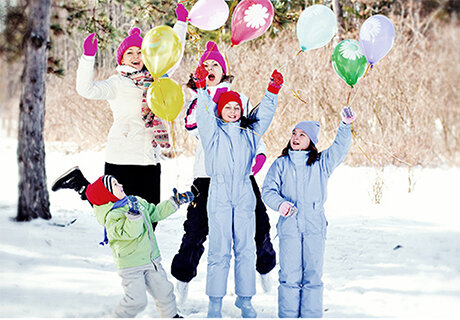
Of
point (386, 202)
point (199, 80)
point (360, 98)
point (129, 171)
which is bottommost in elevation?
point (386, 202)

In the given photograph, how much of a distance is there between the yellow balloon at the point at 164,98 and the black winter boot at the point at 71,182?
2.17 ft

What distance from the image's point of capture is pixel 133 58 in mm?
3117

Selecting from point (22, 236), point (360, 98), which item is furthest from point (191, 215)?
point (360, 98)

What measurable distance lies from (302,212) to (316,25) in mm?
1252

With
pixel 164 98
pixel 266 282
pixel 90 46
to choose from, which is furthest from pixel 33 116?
pixel 266 282

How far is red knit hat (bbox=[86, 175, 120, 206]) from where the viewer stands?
2547 millimetres

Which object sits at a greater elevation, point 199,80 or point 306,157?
point 199,80

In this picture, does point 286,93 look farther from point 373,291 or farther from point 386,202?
point 373,291

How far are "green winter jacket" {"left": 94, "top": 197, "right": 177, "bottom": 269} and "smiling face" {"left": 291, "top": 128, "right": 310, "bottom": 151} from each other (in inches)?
36.4

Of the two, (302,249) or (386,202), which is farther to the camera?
(386,202)

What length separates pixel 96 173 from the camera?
7.30 meters

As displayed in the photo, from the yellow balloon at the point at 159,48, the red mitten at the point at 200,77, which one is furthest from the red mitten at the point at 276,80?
the yellow balloon at the point at 159,48

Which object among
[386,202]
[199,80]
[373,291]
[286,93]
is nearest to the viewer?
[199,80]

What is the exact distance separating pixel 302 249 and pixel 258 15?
146 cm
